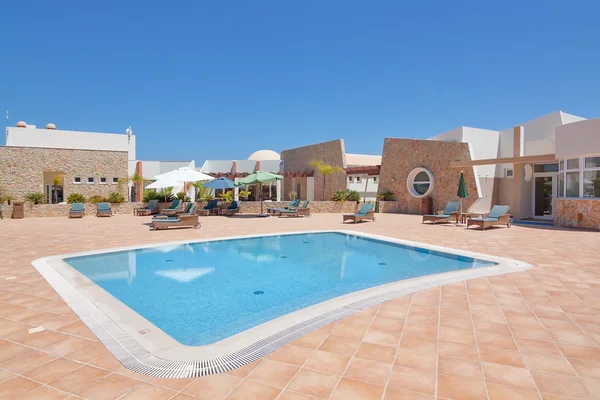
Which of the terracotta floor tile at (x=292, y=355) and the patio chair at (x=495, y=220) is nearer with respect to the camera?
the terracotta floor tile at (x=292, y=355)

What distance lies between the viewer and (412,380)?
2693 mm

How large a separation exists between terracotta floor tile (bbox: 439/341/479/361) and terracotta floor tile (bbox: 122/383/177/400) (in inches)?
92.2

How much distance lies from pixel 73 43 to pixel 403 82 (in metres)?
16.5

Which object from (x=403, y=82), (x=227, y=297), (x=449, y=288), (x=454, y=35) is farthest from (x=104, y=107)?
(x=449, y=288)

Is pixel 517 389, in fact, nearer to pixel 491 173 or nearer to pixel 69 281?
pixel 69 281

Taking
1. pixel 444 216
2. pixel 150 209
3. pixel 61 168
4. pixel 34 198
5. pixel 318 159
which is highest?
pixel 318 159

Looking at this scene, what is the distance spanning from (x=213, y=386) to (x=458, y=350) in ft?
7.28

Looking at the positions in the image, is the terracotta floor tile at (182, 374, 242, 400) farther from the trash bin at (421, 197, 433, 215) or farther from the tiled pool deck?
the trash bin at (421, 197, 433, 215)

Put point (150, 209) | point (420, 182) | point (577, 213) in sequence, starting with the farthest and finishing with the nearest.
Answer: point (420, 182), point (150, 209), point (577, 213)

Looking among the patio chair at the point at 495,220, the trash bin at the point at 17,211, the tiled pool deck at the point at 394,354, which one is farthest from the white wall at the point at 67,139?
the tiled pool deck at the point at 394,354

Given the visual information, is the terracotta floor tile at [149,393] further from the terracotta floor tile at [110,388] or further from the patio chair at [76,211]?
the patio chair at [76,211]

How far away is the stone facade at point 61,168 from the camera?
22984mm

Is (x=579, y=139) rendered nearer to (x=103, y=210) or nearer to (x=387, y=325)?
(x=387, y=325)

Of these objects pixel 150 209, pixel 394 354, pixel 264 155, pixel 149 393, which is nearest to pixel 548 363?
pixel 394 354
